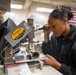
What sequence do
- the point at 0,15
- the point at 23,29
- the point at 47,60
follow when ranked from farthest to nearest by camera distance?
the point at 0,15 → the point at 47,60 → the point at 23,29

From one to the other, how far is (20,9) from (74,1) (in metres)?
2.55

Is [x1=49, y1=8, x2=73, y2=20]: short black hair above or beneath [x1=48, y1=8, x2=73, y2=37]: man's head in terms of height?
above

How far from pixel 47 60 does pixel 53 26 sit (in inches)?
16.6

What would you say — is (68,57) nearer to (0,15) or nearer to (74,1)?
(0,15)

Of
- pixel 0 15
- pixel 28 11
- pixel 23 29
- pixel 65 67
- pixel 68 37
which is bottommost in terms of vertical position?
pixel 65 67

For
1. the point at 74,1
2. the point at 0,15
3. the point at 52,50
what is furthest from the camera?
the point at 74,1

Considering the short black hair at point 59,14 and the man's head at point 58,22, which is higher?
the short black hair at point 59,14

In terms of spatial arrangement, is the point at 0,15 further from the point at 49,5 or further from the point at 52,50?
the point at 49,5

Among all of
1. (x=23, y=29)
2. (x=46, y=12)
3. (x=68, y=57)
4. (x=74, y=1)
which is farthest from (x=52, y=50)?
(x=46, y=12)

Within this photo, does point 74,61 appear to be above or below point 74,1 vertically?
below

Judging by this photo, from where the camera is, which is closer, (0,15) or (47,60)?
(47,60)

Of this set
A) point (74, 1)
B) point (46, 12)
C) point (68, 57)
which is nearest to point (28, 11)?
point (46, 12)

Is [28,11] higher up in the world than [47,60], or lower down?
higher up

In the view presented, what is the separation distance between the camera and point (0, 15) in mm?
1675
